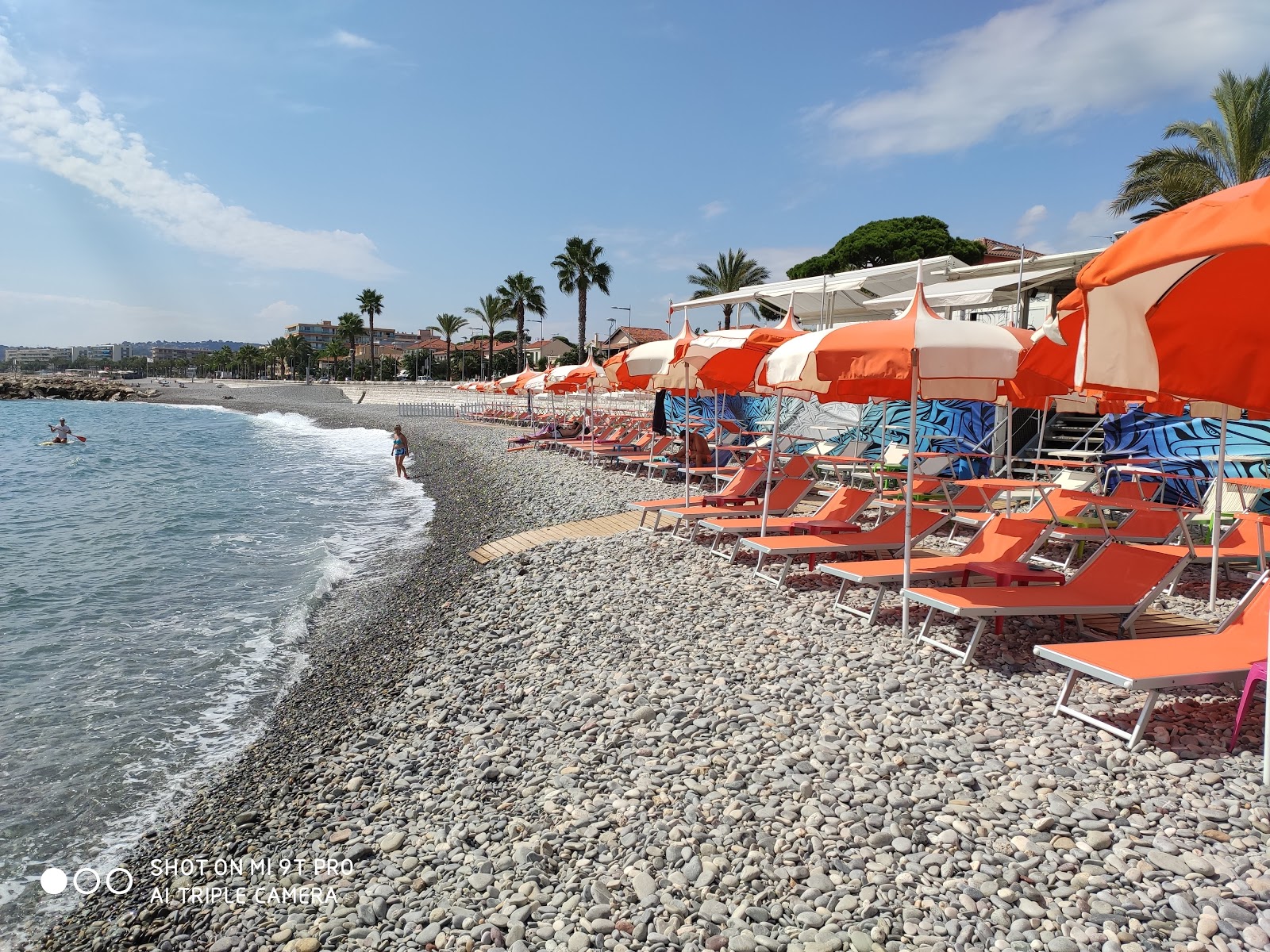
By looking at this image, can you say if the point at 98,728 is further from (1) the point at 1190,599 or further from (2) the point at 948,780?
(1) the point at 1190,599

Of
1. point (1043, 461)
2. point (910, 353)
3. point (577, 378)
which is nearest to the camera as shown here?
point (910, 353)

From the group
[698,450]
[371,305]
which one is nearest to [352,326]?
[371,305]

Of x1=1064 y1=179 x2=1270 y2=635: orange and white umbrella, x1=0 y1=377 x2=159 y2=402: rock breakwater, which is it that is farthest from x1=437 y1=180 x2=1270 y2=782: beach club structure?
x1=0 y1=377 x2=159 y2=402: rock breakwater

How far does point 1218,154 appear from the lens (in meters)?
21.0

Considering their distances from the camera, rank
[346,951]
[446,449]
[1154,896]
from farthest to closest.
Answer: [446,449] → [346,951] → [1154,896]

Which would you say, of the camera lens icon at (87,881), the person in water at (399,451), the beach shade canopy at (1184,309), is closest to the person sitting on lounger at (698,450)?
the person in water at (399,451)

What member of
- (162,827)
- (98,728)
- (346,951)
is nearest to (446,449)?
(98,728)

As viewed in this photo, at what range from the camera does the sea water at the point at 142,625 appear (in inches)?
200

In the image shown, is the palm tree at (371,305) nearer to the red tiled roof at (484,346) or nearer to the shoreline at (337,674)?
the red tiled roof at (484,346)

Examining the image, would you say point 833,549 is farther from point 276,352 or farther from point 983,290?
point 276,352

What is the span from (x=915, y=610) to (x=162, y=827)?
17.7ft

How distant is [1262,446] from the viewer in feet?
29.8

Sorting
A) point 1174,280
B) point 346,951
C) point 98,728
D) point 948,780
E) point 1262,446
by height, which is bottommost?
point 98,728

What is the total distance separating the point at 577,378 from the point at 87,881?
14.6m
